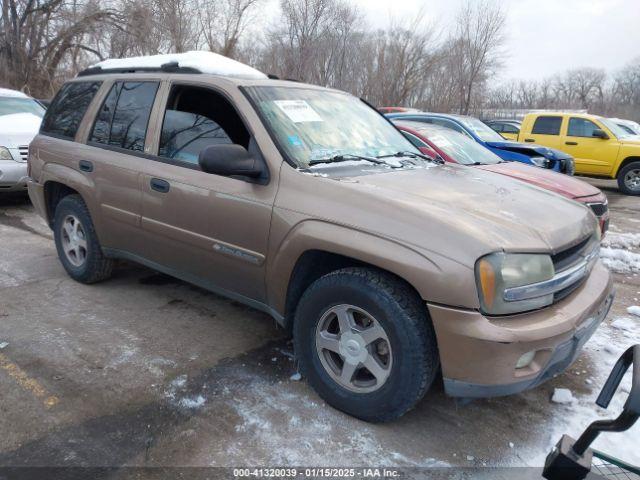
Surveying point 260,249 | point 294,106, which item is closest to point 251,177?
point 260,249

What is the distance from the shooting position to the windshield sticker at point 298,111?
Answer: 3168mm

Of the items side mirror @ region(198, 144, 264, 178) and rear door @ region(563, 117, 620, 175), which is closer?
side mirror @ region(198, 144, 264, 178)

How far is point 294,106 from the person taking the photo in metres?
3.25

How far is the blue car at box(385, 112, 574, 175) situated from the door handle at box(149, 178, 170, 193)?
5.52m

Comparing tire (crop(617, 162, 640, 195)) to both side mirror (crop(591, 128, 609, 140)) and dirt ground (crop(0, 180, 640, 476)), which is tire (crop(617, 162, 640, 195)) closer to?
side mirror (crop(591, 128, 609, 140))

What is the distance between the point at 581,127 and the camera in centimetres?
1213

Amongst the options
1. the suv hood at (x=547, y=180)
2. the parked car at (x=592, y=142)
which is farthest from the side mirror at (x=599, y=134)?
the suv hood at (x=547, y=180)

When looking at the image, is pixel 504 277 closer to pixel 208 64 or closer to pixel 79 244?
pixel 208 64

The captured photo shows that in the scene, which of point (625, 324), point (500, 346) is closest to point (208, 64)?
point (500, 346)

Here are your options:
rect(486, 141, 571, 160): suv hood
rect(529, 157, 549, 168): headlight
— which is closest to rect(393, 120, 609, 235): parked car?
rect(486, 141, 571, 160): suv hood

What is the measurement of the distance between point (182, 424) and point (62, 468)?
0.57 metres

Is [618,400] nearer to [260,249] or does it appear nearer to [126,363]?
[260,249]

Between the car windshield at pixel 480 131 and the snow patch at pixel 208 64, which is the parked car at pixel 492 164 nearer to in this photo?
the car windshield at pixel 480 131

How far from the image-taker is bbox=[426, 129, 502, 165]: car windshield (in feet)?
21.3
